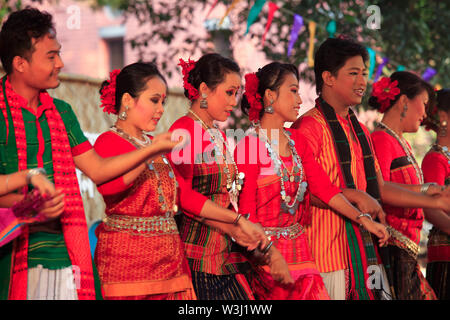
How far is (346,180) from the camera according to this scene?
4199 mm

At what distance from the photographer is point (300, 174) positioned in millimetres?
4012

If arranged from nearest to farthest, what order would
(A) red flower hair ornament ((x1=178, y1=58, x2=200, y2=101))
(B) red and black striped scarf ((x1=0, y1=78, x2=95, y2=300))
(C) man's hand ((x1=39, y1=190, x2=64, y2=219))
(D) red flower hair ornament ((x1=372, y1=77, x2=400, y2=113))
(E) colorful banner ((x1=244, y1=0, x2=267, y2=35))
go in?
(C) man's hand ((x1=39, y1=190, x2=64, y2=219)) → (B) red and black striped scarf ((x1=0, y1=78, x2=95, y2=300)) → (A) red flower hair ornament ((x1=178, y1=58, x2=200, y2=101)) → (D) red flower hair ornament ((x1=372, y1=77, x2=400, y2=113)) → (E) colorful banner ((x1=244, y1=0, x2=267, y2=35))

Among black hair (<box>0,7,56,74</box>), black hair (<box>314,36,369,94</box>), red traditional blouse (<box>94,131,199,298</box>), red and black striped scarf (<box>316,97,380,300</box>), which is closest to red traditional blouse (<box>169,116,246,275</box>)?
red traditional blouse (<box>94,131,199,298</box>)

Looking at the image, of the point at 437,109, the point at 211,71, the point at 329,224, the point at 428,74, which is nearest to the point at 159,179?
the point at 211,71

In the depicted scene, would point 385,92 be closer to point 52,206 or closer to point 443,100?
point 443,100

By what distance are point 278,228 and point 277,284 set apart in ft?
1.03

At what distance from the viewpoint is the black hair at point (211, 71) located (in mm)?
3963

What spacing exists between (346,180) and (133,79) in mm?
1456

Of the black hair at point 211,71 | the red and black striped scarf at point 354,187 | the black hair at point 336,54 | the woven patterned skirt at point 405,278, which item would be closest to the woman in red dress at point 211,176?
the black hair at point 211,71

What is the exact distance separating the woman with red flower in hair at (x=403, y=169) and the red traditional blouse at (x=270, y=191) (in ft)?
2.61

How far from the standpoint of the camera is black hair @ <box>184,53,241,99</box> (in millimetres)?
3963

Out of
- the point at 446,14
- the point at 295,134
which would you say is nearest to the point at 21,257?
the point at 295,134

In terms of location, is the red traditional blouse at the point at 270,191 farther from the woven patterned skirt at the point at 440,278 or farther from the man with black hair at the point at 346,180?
the woven patterned skirt at the point at 440,278

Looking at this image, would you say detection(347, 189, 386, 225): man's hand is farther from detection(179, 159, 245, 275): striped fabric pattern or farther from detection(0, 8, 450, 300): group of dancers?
detection(179, 159, 245, 275): striped fabric pattern
